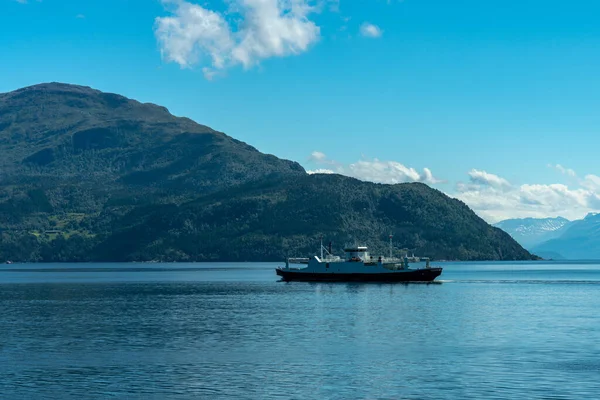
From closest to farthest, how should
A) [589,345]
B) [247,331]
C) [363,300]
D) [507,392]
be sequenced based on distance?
[507,392] < [589,345] < [247,331] < [363,300]

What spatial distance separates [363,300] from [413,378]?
99.2 m

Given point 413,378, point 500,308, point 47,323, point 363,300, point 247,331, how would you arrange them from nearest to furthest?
point 413,378
point 247,331
point 47,323
point 500,308
point 363,300

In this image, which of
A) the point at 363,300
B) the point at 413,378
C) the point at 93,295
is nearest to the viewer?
the point at 413,378

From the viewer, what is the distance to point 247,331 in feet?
353

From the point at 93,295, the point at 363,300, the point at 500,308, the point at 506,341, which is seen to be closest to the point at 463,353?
the point at 506,341

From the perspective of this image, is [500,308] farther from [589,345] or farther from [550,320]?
[589,345]

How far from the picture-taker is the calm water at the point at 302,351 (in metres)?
66.2

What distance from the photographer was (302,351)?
87688mm

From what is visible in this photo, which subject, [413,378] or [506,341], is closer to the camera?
[413,378]

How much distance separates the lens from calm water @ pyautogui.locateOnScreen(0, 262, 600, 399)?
2608 inches

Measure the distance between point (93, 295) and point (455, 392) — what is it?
15000 cm

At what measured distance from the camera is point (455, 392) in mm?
64062

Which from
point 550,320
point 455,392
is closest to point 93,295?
point 550,320

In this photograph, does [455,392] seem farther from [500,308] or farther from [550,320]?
[500,308]
